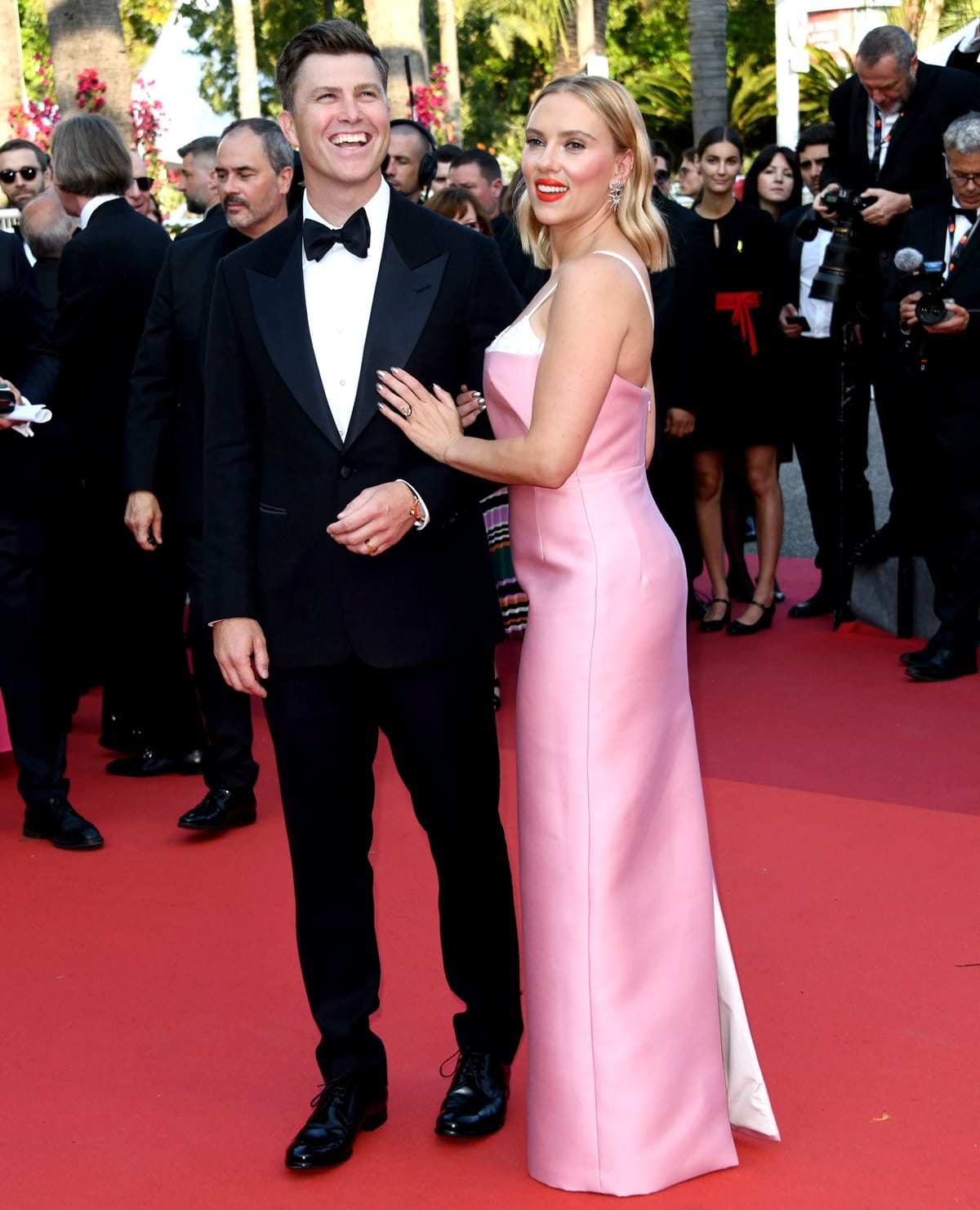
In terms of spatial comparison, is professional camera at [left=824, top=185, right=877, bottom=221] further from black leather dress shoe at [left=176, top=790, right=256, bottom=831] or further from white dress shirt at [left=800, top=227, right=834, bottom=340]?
black leather dress shoe at [left=176, top=790, right=256, bottom=831]

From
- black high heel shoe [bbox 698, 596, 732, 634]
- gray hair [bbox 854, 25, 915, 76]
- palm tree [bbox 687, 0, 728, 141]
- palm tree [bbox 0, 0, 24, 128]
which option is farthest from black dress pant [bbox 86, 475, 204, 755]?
palm tree [bbox 687, 0, 728, 141]

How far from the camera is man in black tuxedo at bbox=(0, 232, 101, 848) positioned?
5012 mm

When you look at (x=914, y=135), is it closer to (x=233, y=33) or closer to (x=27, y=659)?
(x=27, y=659)

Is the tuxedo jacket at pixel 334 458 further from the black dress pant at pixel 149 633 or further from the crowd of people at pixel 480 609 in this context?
the black dress pant at pixel 149 633

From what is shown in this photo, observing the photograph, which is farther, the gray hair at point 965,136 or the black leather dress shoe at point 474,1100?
the gray hair at point 965,136

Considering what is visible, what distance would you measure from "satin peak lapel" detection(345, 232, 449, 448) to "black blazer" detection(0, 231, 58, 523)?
2.33 meters

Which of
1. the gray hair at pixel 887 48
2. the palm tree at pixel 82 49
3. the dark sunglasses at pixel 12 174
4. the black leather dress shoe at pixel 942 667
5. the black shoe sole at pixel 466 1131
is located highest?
the palm tree at pixel 82 49

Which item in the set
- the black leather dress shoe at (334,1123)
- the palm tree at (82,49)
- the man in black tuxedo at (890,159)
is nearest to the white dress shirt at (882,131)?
the man in black tuxedo at (890,159)

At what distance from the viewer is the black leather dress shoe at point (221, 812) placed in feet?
16.7

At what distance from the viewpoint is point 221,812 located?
16.8 feet

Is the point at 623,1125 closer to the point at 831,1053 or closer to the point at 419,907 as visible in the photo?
the point at 831,1053

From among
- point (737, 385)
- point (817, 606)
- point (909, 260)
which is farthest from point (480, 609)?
point (817, 606)

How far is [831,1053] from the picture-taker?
11.2 ft

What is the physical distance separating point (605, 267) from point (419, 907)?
2.15 m
